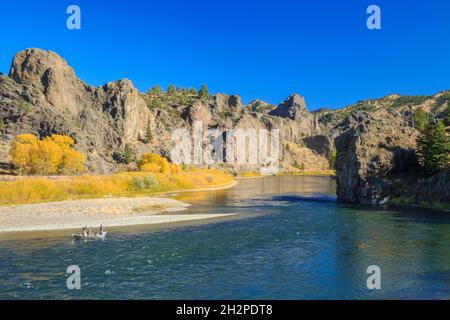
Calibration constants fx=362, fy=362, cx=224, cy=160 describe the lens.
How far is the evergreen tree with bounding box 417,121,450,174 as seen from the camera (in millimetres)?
66250

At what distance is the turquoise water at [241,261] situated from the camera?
24.0 metres

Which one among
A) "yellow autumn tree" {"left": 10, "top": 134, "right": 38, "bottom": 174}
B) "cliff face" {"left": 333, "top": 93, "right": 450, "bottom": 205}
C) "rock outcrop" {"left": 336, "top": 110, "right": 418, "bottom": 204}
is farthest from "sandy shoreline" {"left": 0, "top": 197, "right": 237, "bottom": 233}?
"yellow autumn tree" {"left": 10, "top": 134, "right": 38, "bottom": 174}

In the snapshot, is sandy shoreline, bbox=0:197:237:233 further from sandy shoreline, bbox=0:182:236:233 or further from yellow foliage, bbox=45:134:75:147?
yellow foliage, bbox=45:134:75:147

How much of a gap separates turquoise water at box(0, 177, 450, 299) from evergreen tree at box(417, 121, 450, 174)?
73.0ft

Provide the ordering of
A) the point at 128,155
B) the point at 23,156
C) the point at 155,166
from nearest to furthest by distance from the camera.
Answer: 1. the point at 23,156
2. the point at 155,166
3. the point at 128,155

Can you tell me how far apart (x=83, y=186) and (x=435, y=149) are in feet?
235

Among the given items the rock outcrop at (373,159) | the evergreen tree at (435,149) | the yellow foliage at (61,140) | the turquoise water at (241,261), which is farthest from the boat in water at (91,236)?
the yellow foliage at (61,140)

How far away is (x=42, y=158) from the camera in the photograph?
10744 cm

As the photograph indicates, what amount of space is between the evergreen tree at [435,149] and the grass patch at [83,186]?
2536 inches

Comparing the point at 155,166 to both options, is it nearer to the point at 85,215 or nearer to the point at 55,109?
the point at 55,109

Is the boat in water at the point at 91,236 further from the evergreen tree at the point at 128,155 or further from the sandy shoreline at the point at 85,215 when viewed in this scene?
the evergreen tree at the point at 128,155

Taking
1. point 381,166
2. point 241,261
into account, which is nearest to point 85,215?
point 241,261

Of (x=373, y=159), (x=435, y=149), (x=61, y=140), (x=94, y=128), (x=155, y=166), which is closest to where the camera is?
(x=435, y=149)
